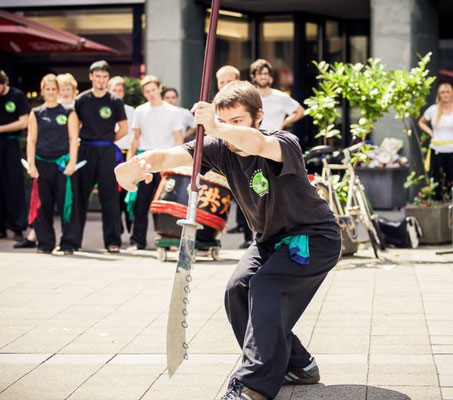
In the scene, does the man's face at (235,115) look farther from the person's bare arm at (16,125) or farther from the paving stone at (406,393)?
the person's bare arm at (16,125)

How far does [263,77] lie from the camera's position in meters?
10.9

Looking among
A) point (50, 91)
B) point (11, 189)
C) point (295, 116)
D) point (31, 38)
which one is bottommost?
point (11, 189)

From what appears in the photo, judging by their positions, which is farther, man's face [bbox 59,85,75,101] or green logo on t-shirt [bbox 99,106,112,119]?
man's face [bbox 59,85,75,101]

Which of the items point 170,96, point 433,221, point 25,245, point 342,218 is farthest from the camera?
point 170,96

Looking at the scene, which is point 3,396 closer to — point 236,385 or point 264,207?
point 236,385

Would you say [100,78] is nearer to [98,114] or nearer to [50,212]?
[98,114]

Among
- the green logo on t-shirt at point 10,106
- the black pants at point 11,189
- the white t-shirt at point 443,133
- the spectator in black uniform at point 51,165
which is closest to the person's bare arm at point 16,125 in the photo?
the green logo on t-shirt at point 10,106

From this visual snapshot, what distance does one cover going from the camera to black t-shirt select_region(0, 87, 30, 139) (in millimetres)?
12071

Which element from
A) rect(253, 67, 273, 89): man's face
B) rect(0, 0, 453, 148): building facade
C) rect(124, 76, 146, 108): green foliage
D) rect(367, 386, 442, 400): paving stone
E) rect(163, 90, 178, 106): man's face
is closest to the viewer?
rect(367, 386, 442, 400): paving stone

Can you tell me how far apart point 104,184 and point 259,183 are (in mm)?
6656

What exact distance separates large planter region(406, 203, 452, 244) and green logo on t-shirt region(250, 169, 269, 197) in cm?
701

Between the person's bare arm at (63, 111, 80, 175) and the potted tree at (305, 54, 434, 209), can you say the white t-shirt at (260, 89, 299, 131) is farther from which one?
the person's bare arm at (63, 111, 80, 175)

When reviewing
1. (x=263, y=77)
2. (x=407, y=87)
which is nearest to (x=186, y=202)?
(x=263, y=77)

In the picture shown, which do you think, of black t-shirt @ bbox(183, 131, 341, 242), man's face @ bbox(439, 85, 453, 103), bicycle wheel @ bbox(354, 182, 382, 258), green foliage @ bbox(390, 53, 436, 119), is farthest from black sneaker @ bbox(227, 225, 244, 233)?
black t-shirt @ bbox(183, 131, 341, 242)
